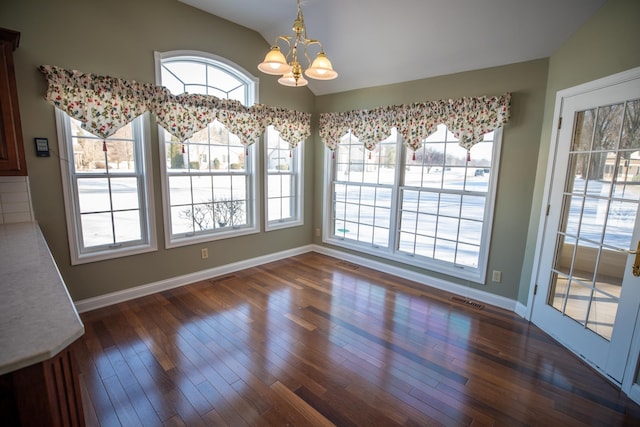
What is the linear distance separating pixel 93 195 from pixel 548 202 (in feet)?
14.0

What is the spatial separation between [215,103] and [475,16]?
273 centimetres

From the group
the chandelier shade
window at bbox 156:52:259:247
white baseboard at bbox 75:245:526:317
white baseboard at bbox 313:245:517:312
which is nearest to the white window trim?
window at bbox 156:52:259:247

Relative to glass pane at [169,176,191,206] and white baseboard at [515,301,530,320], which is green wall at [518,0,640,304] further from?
glass pane at [169,176,191,206]

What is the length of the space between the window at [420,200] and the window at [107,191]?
2600 millimetres

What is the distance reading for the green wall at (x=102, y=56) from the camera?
8.00ft

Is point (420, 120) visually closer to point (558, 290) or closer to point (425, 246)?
point (425, 246)

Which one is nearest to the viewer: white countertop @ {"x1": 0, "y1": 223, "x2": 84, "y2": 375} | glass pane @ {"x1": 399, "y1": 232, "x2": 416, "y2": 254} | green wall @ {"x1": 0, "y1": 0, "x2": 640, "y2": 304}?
white countertop @ {"x1": 0, "y1": 223, "x2": 84, "y2": 375}

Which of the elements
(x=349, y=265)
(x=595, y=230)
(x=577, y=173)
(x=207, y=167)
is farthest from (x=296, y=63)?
(x=349, y=265)

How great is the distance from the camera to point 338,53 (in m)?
3.69

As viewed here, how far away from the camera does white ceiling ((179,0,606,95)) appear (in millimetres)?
2514

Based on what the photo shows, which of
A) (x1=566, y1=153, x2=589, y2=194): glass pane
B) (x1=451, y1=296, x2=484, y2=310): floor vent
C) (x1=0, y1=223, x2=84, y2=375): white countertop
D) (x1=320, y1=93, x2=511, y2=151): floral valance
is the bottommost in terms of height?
(x1=451, y1=296, x2=484, y2=310): floor vent

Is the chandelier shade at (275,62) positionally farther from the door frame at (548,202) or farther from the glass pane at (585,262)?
the glass pane at (585,262)

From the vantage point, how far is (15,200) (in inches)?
95.9

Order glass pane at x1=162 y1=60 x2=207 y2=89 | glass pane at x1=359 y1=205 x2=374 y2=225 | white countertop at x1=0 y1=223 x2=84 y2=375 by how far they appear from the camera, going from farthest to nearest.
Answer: glass pane at x1=359 y1=205 x2=374 y2=225 < glass pane at x1=162 y1=60 x2=207 y2=89 < white countertop at x1=0 y1=223 x2=84 y2=375
